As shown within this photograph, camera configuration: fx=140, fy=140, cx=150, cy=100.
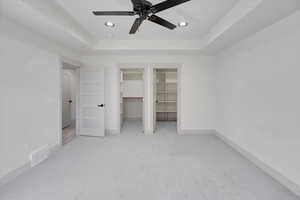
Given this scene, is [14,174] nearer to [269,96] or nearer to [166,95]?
[269,96]

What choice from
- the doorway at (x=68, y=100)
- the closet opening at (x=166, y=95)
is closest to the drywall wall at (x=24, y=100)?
the doorway at (x=68, y=100)

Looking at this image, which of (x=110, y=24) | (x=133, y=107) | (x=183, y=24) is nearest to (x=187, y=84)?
(x=183, y=24)

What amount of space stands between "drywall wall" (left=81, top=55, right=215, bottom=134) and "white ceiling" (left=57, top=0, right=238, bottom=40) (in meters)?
0.75

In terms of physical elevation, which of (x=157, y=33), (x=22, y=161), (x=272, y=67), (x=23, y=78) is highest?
(x=157, y=33)

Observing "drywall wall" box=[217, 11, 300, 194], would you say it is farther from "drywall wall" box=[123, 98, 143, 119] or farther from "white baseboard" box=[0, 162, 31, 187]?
"drywall wall" box=[123, 98, 143, 119]

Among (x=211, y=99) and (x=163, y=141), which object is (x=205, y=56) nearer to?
(x=211, y=99)

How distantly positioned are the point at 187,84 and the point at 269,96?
219cm

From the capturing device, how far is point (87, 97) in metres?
4.09

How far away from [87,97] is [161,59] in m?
2.47

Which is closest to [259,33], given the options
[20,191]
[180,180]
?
[180,180]

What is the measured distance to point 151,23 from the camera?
9.19 ft

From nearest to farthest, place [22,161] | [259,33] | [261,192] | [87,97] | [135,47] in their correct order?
[261,192] < [22,161] < [259,33] < [135,47] < [87,97]

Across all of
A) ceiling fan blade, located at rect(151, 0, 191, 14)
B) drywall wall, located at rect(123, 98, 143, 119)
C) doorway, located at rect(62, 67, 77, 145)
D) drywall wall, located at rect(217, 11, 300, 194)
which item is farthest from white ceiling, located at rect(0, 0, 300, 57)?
drywall wall, located at rect(123, 98, 143, 119)

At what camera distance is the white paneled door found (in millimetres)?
4039
